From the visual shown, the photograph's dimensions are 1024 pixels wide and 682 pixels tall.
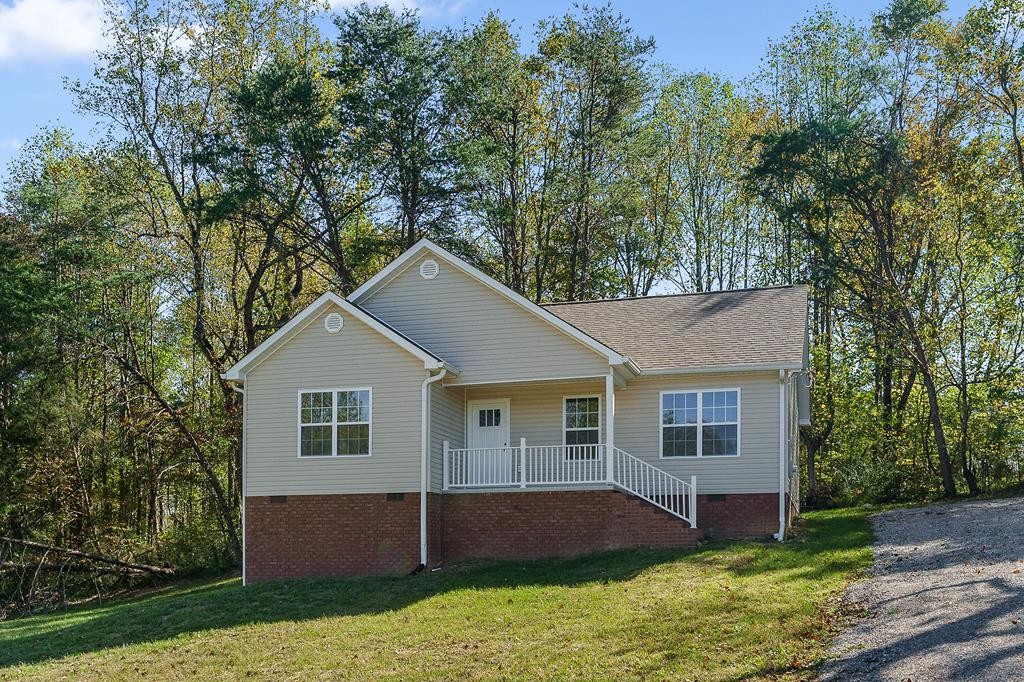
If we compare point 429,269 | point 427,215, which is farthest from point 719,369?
point 427,215

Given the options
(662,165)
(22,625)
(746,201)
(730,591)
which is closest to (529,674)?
(730,591)

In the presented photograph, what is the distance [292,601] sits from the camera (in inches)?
747

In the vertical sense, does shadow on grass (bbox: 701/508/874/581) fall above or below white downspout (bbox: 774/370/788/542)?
below

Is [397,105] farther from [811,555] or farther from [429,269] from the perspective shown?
[811,555]

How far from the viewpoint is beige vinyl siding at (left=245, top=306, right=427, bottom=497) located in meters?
21.4

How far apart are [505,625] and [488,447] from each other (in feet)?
22.7

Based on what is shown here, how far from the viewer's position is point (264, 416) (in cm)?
2216

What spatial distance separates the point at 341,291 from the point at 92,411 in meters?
8.55

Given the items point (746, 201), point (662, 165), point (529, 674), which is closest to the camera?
point (529, 674)

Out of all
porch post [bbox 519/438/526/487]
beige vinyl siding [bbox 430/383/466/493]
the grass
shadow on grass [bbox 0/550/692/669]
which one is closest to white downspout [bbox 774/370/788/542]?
the grass

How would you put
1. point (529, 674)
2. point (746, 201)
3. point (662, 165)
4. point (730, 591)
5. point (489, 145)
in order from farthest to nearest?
point (662, 165)
point (746, 201)
point (489, 145)
point (730, 591)
point (529, 674)

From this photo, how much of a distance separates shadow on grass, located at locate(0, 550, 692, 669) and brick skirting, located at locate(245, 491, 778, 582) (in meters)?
0.59

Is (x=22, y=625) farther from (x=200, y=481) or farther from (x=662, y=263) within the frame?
(x=662, y=263)

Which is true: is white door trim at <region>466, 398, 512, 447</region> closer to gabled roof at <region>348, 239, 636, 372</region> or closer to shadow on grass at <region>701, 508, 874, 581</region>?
gabled roof at <region>348, 239, 636, 372</region>
